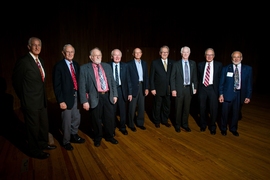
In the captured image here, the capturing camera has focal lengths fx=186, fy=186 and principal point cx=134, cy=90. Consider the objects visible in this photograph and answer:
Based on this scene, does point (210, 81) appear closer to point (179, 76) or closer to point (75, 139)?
point (179, 76)

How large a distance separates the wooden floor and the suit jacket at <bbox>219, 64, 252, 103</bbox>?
0.78m

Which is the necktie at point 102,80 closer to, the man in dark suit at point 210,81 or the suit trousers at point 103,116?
the suit trousers at point 103,116

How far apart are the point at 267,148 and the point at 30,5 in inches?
247

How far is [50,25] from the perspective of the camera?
575 centimetres

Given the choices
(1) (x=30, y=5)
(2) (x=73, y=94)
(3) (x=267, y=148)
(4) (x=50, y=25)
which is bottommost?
(3) (x=267, y=148)

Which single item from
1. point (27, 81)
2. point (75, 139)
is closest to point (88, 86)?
point (27, 81)

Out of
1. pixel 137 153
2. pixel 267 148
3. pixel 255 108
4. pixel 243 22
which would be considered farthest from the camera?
pixel 243 22

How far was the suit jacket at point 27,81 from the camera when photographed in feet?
8.02

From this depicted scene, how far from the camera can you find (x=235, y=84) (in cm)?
328

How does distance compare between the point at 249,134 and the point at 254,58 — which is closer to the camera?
the point at 249,134

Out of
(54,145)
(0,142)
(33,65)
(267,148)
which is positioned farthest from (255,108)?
(0,142)

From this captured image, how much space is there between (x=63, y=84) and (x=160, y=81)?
1818 millimetres

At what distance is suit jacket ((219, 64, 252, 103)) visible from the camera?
3240mm

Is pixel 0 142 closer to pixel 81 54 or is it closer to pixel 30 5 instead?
pixel 30 5
